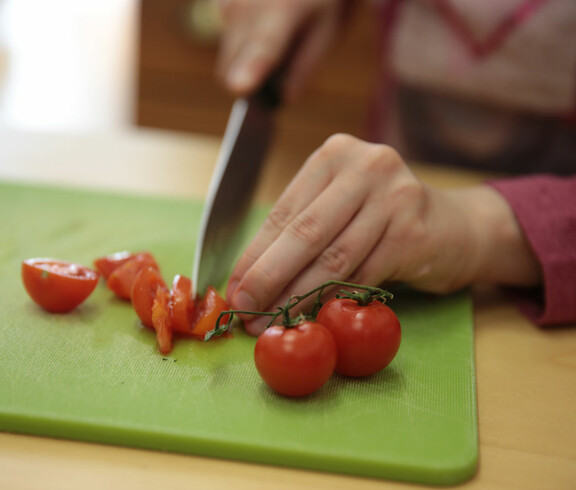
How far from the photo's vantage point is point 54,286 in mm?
1014

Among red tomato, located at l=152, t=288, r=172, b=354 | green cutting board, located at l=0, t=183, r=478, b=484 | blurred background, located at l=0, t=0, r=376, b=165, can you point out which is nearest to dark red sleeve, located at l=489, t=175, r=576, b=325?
green cutting board, located at l=0, t=183, r=478, b=484

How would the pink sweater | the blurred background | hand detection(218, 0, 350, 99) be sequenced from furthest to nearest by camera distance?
1. the blurred background
2. hand detection(218, 0, 350, 99)
3. the pink sweater

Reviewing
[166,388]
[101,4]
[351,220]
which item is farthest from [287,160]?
[101,4]

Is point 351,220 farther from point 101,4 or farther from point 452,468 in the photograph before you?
point 101,4

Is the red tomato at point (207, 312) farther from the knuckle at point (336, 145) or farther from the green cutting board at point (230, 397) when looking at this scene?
the knuckle at point (336, 145)

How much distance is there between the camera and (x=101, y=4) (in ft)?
20.7

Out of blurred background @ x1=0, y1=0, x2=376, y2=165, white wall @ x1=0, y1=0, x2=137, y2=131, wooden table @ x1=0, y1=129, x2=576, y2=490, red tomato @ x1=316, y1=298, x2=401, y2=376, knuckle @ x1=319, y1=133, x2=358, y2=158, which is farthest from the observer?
white wall @ x1=0, y1=0, x2=137, y2=131

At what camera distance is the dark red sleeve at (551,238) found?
3.67 ft

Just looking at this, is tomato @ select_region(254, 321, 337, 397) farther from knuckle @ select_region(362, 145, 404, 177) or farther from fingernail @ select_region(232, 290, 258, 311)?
knuckle @ select_region(362, 145, 404, 177)

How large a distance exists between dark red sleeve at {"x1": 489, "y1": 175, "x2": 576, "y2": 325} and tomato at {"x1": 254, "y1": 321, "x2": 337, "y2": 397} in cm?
45

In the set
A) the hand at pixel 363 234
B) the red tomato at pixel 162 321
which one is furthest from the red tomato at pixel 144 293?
the hand at pixel 363 234

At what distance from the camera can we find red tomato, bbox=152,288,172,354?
958 millimetres

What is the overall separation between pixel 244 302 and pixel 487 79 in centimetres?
93

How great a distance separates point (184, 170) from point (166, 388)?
3.16 ft
